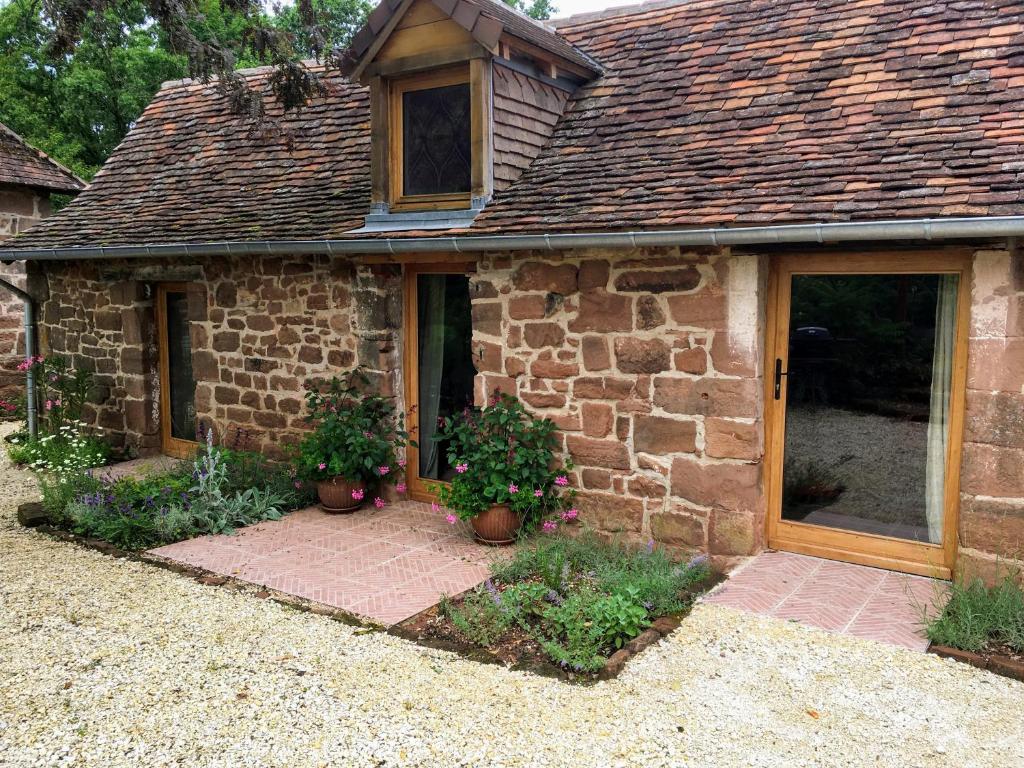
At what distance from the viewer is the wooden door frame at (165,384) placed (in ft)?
30.6

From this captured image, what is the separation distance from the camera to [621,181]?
19.9 ft

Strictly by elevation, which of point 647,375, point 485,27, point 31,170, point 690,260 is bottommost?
point 647,375

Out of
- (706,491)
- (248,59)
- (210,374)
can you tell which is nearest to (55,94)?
(248,59)

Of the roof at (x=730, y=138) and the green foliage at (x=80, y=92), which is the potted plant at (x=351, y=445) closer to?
the roof at (x=730, y=138)

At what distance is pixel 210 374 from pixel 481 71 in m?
4.33

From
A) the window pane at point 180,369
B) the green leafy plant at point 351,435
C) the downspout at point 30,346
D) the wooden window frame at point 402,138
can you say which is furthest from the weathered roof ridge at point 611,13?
the downspout at point 30,346

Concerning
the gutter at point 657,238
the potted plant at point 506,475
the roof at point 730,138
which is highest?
the roof at point 730,138

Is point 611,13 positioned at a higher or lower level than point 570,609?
higher

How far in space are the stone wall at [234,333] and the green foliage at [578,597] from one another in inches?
102

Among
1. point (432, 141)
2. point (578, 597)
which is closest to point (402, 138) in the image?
point (432, 141)

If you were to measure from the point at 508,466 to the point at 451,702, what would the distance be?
228 cm

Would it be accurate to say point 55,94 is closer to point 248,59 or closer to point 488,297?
point 248,59

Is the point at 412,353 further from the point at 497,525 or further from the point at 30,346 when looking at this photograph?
the point at 30,346

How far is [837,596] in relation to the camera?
16.3ft
